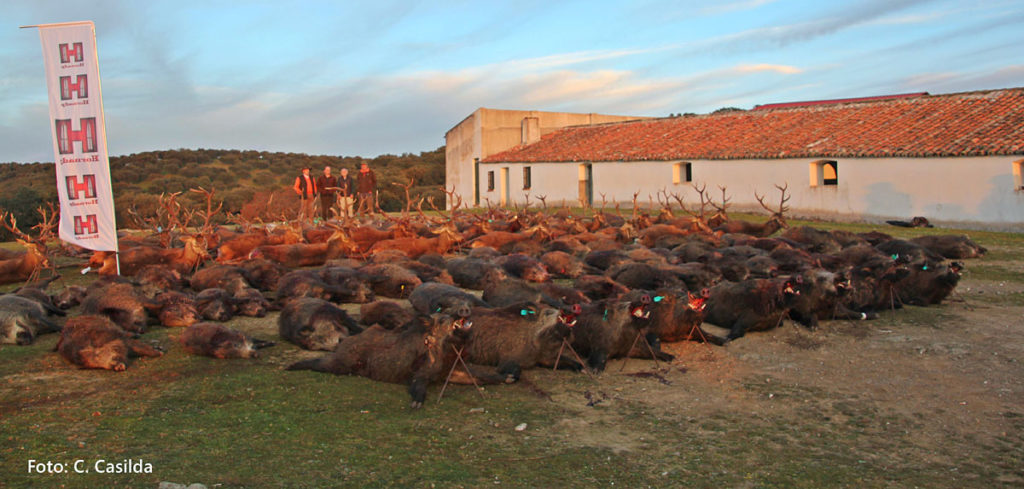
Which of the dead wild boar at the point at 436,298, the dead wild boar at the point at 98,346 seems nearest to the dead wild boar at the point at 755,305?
the dead wild boar at the point at 436,298

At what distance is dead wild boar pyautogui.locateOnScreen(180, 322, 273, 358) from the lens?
21.9ft

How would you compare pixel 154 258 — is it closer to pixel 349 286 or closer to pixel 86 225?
pixel 86 225

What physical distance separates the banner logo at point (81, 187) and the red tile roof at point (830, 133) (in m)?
20.9

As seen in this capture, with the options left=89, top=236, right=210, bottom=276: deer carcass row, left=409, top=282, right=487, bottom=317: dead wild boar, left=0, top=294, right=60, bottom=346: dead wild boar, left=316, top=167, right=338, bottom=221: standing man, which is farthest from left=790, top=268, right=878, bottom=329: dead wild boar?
left=316, top=167, right=338, bottom=221: standing man

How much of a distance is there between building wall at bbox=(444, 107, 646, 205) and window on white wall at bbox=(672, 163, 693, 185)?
→ 11104 millimetres

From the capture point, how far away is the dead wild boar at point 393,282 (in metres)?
9.77

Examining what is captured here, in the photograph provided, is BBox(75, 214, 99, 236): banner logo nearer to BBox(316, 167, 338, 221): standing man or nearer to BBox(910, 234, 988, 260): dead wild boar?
BBox(316, 167, 338, 221): standing man

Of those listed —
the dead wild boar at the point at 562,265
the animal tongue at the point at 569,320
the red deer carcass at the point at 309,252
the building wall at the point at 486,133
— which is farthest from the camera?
the building wall at the point at 486,133

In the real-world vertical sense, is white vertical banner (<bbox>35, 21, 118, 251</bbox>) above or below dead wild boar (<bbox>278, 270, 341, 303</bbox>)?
above

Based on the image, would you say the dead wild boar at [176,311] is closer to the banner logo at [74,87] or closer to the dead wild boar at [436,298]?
the dead wild boar at [436,298]

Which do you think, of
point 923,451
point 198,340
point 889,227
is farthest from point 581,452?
point 889,227

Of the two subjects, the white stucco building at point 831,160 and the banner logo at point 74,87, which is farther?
the white stucco building at point 831,160

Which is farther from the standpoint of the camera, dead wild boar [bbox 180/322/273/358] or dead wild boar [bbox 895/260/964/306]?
dead wild boar [bbox 895/260/964/306]

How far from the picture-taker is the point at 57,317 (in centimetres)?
862
